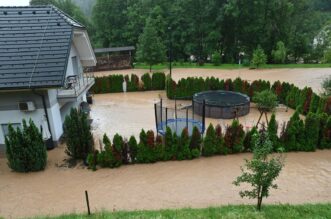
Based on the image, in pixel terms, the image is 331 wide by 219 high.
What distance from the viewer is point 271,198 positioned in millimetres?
9375

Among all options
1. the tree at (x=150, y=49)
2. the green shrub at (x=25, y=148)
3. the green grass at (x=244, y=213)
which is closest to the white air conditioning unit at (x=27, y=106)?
the green shrub at (x=25, y=148)

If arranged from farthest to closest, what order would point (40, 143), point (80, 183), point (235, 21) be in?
point (235, 21) < point (40, 143) < point (80, 183)

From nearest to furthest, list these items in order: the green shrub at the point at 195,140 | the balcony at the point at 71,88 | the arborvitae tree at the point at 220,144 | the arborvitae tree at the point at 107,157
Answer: the arborvitae tree at the point at 107,157
the green shrub at the point at 195,140
the arborvitae tree at the point at 220,144
the balcony at the point at 71,88

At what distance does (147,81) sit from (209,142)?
566 inches

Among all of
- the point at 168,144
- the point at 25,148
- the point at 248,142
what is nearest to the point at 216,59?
the point at 248,142

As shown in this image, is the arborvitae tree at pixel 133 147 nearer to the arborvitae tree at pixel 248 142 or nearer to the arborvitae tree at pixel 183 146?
the arborvitae tree at pixel 183 146

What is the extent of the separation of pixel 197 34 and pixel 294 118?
30638 mm

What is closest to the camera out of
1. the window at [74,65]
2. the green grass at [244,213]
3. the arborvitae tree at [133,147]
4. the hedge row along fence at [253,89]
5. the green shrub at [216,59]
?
the green grass at [244,213]

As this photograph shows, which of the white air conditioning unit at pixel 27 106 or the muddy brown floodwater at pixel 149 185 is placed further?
the white air conditioning unit at pixel 27 106

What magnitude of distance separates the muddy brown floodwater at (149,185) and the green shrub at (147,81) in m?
13.2

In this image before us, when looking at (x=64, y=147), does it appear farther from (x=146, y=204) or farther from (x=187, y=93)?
(x=187, y=93)

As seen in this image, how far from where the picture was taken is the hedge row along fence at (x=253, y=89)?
18.5 metres

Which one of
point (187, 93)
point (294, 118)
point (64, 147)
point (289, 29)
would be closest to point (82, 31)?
point (64, 147)

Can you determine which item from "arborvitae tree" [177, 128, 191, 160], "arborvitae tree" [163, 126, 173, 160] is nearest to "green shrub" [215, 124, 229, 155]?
"arborvitae tree" [177, 128, 191, 160]
